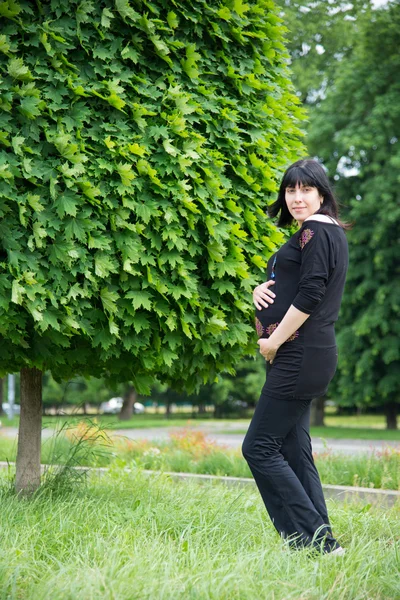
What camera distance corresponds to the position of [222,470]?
7293 mm

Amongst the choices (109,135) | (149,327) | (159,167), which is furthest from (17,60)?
(149,327)

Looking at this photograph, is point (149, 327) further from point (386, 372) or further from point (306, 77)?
point (306, 77)

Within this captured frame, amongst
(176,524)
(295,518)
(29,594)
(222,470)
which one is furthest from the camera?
(222,470)

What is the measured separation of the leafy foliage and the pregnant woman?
2.63 feet

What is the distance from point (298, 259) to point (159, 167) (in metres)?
1.11

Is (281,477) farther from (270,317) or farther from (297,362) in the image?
(270,317)

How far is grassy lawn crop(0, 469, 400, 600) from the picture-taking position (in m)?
2.70

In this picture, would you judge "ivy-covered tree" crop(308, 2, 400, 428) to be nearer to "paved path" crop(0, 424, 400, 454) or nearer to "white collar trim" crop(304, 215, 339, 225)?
"paved path" crop(0, 424, 400, 454)

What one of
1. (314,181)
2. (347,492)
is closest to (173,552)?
(314,181)

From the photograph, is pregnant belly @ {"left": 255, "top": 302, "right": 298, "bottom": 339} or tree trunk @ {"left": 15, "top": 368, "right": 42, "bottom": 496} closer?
pregnant belly @ {"left": 255, "top": 302, "right": 298, "bottom": 339}

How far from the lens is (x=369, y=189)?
18.0 meters

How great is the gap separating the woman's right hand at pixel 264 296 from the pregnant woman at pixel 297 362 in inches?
1.3

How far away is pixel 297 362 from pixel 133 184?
146 cm

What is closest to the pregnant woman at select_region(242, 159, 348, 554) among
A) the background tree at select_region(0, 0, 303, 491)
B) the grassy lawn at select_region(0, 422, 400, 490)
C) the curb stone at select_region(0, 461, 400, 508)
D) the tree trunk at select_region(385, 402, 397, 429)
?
the background tree at select_region(0, 0, 303, 491)
